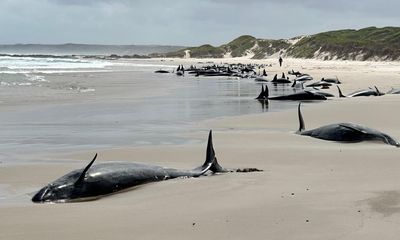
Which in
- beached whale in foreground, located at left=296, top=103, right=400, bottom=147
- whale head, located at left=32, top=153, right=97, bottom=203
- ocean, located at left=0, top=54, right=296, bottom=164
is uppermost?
whale head, located at left=32, top=153, right=97, bottom=203

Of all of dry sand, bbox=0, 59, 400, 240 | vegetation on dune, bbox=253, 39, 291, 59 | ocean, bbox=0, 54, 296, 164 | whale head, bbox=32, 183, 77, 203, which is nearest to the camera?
dry sand, bbox=0, 59, 400, 240

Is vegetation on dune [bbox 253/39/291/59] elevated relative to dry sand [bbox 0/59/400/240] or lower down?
lower down

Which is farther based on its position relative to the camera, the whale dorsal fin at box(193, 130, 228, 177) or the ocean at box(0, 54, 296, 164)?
the ocean at box(0, 54, 296, 164)

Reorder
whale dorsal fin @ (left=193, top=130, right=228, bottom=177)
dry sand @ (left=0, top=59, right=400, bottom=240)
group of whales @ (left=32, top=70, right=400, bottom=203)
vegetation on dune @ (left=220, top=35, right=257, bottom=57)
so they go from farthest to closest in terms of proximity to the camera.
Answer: vegetation on dune @ (left=220, top=35, right=257, bottom=57), whale dorsal fin @ (left=193, top=130, right=228, bottom=177), group of whales @ (left=32, top=70, right=400, bottom=203), dry sand @ (left=0, top=59, right=400, bottom=240)

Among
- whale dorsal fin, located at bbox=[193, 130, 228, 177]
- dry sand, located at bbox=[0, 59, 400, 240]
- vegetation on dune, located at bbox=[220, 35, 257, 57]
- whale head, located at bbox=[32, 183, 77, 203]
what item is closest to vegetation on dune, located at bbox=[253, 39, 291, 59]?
vegetation on dune, located at bbox=[220, 35, 257, 57]

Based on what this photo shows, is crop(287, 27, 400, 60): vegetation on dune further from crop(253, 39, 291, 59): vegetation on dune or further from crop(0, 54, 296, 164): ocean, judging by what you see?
crop(0, 54, 296, 164): ocean

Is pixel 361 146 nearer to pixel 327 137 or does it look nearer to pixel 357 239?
pixel 327 137

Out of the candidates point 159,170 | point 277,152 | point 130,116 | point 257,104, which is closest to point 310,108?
point 257,104

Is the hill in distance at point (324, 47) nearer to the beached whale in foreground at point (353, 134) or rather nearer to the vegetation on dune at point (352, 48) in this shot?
the vegetation on dune at point (352, 48)

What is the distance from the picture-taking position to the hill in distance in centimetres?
5545

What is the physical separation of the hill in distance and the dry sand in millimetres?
44216

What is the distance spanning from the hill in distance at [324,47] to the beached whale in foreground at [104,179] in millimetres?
45753

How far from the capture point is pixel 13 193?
5.80m

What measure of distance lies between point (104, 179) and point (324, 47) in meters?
66.0
